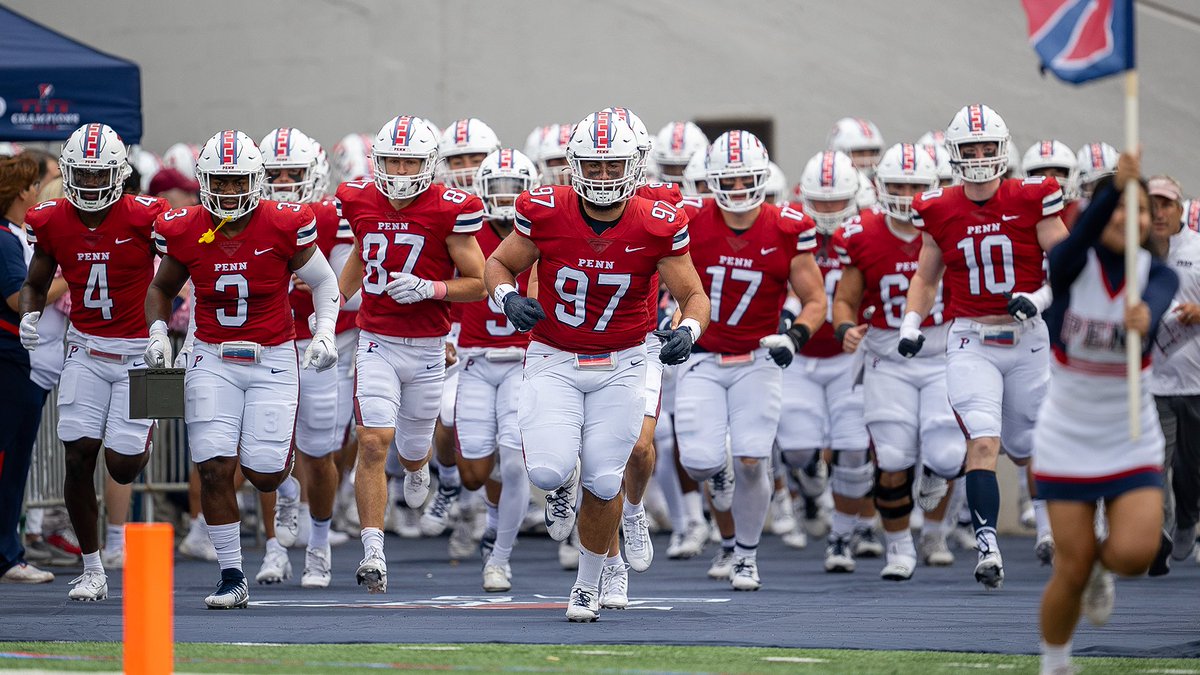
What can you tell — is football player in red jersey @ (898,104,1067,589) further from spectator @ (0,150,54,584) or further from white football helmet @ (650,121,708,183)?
spectator @ (0,150,54,584)

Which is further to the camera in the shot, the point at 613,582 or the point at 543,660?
the point at 613,582

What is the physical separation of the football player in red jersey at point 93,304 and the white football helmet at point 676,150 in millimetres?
4243

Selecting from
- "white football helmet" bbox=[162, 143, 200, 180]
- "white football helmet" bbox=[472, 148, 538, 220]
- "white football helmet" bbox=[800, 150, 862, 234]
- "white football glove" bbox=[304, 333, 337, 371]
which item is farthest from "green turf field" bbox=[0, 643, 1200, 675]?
"white football helmet" bbox=[162, 143, 200, 180]

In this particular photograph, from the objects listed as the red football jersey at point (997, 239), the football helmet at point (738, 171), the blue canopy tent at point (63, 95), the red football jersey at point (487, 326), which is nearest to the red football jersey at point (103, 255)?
the blue canopy tent at point (63, 95)

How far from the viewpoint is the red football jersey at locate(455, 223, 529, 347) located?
9.88 metres

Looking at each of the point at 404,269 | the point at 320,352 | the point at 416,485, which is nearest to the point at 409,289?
the point at 404,269

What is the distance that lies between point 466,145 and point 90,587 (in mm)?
3502

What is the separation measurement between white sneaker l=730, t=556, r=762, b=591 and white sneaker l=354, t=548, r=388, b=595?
1.88m

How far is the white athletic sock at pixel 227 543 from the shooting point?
8097 millimetres

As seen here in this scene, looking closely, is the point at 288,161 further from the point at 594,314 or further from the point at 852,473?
the point at 852,473

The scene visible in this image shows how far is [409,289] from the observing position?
8656mm

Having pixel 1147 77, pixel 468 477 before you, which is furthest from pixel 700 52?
pixel 468 477

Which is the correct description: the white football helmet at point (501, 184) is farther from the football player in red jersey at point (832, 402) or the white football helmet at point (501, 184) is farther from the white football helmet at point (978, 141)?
the white football helmet at point (978, 141)

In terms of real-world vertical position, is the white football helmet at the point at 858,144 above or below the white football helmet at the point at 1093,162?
above
